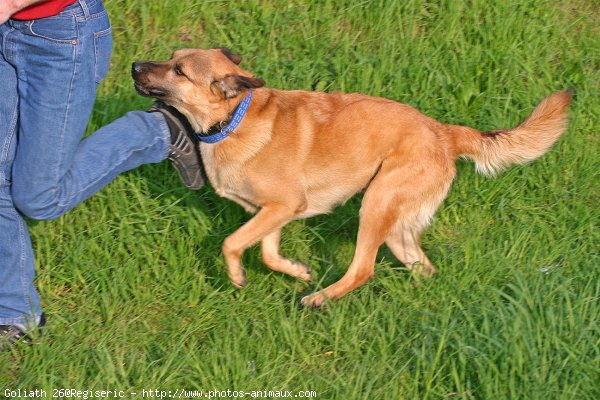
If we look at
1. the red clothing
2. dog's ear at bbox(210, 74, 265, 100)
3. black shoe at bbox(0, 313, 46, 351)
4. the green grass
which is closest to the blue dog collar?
dog's ear at bbox(210, 74, 265, 100)

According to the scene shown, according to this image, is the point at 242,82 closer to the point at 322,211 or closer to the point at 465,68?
the point at 322,211

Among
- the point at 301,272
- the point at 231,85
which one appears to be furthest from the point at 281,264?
the point at 231,85

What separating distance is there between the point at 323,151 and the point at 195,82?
0.82 meters

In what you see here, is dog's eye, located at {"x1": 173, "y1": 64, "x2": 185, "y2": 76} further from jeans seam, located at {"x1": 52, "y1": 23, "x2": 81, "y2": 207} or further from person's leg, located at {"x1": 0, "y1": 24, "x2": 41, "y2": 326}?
person's leg, located at {"x1": 0, "y1": 24, "x2": 41, "y2": 326}

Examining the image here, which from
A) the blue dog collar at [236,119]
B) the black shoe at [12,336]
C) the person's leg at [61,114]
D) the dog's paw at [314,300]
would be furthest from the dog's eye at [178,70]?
the black shoe at [12,336]

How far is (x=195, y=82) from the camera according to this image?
432 centimetres

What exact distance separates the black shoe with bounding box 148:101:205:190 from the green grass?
316 millimetres

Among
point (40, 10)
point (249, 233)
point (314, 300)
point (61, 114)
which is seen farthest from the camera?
point (249, 233)

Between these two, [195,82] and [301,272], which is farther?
[301,272]

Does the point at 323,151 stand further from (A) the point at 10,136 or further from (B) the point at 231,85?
(A) the point at 10,136

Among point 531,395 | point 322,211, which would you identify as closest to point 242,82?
point 322,211

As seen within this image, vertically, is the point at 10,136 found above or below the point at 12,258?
above

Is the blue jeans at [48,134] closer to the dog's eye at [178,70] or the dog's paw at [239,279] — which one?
the dog's eye at [178,70]

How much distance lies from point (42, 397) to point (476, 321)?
204 cm
